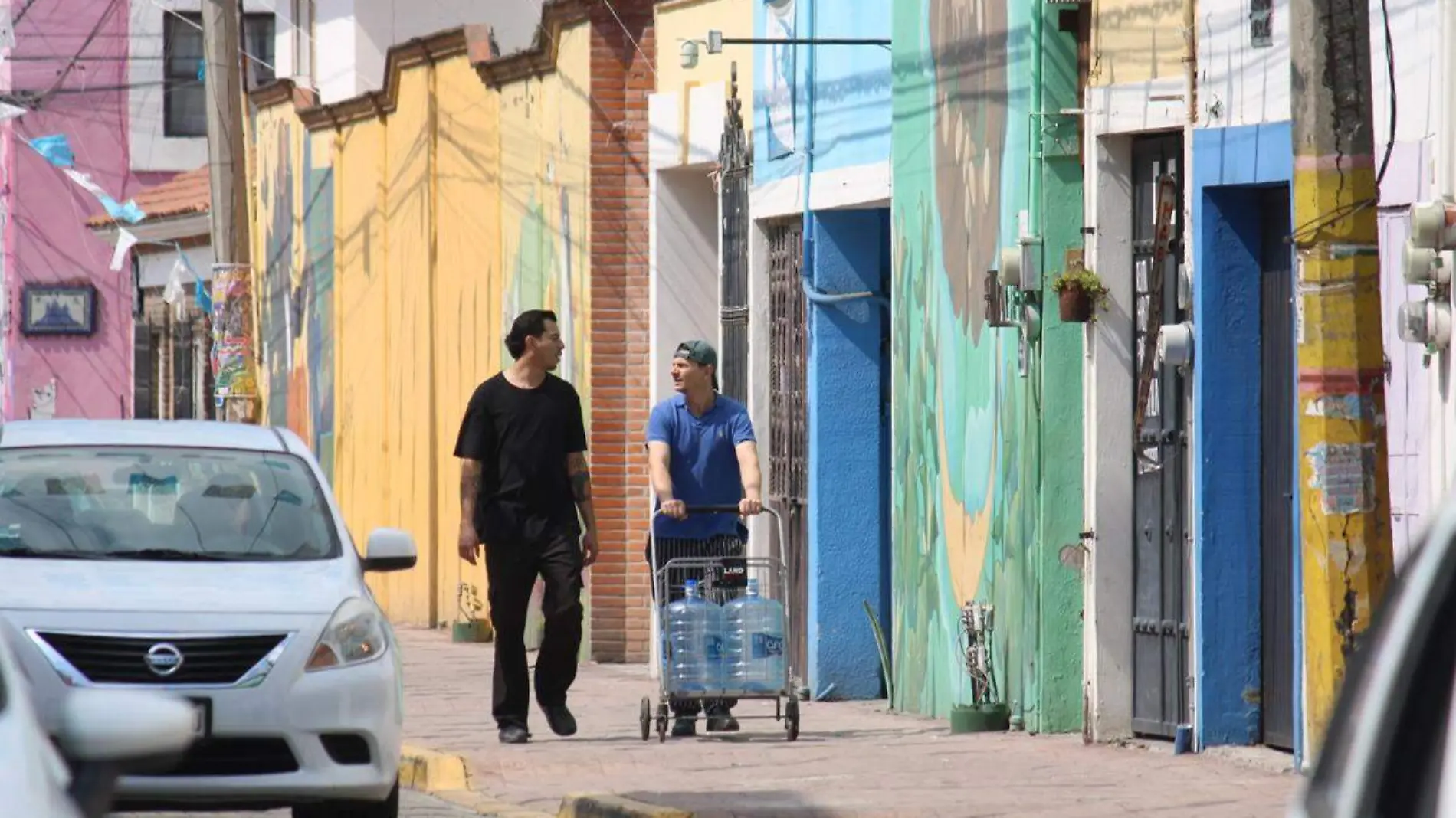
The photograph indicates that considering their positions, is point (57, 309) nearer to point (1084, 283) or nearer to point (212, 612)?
point (1084, 283)

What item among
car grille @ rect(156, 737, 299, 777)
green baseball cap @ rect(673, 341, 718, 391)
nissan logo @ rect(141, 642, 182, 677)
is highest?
green baseball cap @ rect(673, 341, 718, 391)

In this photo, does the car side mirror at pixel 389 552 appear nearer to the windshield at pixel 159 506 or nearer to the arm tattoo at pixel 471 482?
the windshield at pixel 159 506

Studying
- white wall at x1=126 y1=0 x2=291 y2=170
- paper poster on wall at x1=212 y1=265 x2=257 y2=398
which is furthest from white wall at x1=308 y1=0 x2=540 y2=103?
white wall at x1=126 y1=0 x2=291 y2=170

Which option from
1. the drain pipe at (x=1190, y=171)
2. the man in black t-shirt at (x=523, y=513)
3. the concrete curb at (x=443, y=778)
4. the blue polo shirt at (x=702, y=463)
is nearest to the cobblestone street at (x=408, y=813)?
the concrete curb at (x=443, y=778)

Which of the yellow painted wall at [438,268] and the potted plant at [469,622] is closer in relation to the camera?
the yellow painted wall at [438,268]

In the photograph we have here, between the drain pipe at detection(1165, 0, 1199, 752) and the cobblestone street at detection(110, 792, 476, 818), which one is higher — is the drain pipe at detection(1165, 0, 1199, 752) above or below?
above

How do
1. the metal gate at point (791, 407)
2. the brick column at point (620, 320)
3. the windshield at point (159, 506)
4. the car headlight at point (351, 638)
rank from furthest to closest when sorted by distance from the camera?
1. the brick column at point (620, 320)
2. the metal gate at point (791, 407)
3. the windshield at point (159, 506)
4. the car headlight at point (351, 638)

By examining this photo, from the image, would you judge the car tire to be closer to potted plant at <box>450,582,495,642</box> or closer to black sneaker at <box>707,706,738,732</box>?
black sneaker at <box>707,706,738,732</box>

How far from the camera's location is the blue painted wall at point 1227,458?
12211 mm

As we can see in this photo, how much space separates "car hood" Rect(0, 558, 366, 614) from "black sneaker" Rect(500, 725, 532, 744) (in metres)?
3.53

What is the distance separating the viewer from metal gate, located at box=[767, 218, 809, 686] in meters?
16.9

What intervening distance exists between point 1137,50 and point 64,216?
101 ft

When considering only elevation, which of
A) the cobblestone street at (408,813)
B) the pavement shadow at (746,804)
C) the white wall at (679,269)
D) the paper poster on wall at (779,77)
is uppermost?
the paper poster on wall at (779,77)

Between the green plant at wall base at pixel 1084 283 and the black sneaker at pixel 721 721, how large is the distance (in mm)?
2545
